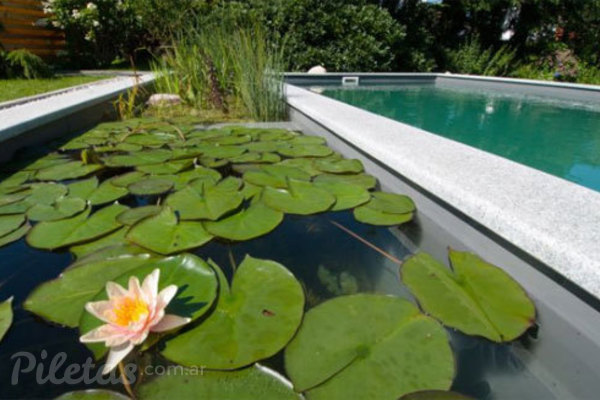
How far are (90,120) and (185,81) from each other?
36.9 inches

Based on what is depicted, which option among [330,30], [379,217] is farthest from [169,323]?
[330,30]

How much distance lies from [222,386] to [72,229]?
0.77 m

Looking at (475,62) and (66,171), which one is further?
(475,62)

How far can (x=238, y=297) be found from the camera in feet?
2.58

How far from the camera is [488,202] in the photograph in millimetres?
961

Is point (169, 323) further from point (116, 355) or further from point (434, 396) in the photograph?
point (434, 396)

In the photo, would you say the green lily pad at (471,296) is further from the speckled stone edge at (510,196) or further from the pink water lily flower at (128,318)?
the pink water lily flower at (128,318)

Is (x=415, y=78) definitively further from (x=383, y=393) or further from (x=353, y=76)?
(x=383, y=393)

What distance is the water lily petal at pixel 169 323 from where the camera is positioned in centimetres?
65

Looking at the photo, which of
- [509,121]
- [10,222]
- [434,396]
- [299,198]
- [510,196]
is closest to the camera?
[434,396]

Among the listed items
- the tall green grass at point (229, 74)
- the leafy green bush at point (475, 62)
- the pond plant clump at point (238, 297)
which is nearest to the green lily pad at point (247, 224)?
the pond plant clump at point (238, 297)

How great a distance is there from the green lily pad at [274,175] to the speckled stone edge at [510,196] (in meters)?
0.36

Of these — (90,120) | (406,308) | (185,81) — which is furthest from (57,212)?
(185,81)

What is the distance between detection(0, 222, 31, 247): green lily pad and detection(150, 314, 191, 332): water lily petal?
0.71 meters
